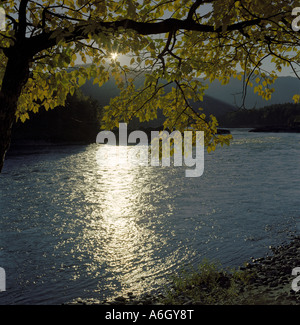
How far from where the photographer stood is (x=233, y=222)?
20.3 metres

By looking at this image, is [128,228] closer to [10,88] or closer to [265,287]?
[265,287]

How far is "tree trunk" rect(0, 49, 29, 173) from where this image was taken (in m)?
6.96

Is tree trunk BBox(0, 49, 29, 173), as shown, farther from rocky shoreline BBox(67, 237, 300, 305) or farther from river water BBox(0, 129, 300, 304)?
river water BBox(0, 129, 300, 304)

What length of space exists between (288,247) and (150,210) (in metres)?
11.1

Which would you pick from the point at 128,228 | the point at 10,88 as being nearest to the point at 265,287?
the point at 10,88

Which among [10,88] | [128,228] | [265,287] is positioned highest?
[10,88]

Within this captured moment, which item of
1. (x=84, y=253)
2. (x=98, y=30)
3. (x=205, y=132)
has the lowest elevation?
(x=84, y=253)

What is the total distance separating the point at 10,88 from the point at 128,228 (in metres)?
14.7

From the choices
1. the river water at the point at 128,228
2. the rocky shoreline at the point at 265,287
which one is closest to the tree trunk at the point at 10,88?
the rocky shoreline at the point at 265,287

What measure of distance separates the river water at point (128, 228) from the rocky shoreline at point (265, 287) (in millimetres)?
859

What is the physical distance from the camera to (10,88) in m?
7.00
